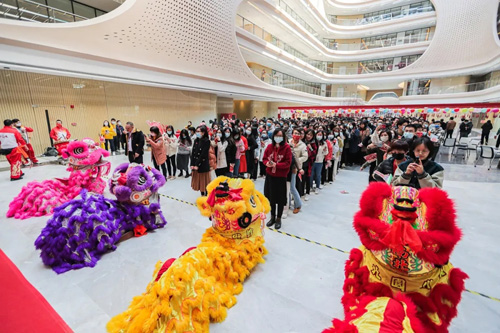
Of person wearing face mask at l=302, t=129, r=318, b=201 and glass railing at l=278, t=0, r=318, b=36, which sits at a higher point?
glass railing at l=278, t=0, r=318, b=36

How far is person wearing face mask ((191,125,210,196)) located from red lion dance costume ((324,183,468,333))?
307 cm

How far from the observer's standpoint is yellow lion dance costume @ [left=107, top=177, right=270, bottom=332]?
1.61 metres

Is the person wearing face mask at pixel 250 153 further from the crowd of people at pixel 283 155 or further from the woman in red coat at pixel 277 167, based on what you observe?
the woman in red coat at pixel 277 167

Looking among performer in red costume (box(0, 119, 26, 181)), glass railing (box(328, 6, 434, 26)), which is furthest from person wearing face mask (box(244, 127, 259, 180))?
glass railing (box(328, 6, 434, 26))

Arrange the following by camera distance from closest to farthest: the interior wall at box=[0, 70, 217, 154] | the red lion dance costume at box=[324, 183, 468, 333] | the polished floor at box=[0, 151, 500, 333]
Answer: the red lion dance costume at box=[324, 183, 468, 333], the polished floor at box=[0, 151, 500, 333], the interior wall at box=[0, 70, 217, 154]

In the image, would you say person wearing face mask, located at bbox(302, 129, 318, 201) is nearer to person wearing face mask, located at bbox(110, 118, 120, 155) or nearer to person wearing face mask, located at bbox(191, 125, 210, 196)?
person wearing face mask, located at bbox(191, 125, 210, 196)

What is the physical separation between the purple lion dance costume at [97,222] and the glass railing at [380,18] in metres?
32.1

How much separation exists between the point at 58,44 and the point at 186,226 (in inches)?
313

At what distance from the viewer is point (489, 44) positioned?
62.5ft

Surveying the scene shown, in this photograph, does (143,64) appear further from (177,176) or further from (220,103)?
(220,103)

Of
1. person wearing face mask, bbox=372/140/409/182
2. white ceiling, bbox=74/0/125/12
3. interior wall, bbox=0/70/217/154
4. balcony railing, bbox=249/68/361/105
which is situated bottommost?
person wearing face mask, bbox=372/140/409/182

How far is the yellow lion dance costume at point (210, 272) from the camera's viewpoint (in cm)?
161

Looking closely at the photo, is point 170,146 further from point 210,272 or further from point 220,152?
point 210,272

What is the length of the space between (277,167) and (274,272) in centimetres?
143
